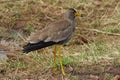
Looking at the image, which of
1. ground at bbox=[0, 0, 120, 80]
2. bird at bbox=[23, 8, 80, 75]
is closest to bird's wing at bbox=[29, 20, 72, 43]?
bird at bbox=[23, 8, 80, 75]

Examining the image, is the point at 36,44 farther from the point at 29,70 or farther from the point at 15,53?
the point at 15,53

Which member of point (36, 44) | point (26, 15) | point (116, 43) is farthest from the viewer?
point (26, 15)

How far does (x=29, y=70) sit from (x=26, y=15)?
3.58 metres

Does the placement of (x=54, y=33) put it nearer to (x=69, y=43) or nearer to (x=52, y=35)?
(x=52, y=35)

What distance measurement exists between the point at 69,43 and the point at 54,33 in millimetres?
2035

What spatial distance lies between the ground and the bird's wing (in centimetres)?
48

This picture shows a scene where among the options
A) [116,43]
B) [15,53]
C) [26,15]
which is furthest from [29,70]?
[26,15]

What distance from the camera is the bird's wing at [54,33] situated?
22.4 feet

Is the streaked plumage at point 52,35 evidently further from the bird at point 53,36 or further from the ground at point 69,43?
the ground at point 69,43

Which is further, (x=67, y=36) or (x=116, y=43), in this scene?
(x=116, y=43)

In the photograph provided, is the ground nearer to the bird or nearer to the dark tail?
the bird

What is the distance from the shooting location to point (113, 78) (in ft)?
22.3

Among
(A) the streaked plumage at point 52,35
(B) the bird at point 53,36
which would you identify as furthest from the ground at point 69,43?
(A) the streaked plumage at point 52,35

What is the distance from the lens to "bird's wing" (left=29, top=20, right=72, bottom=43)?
6.84 m
